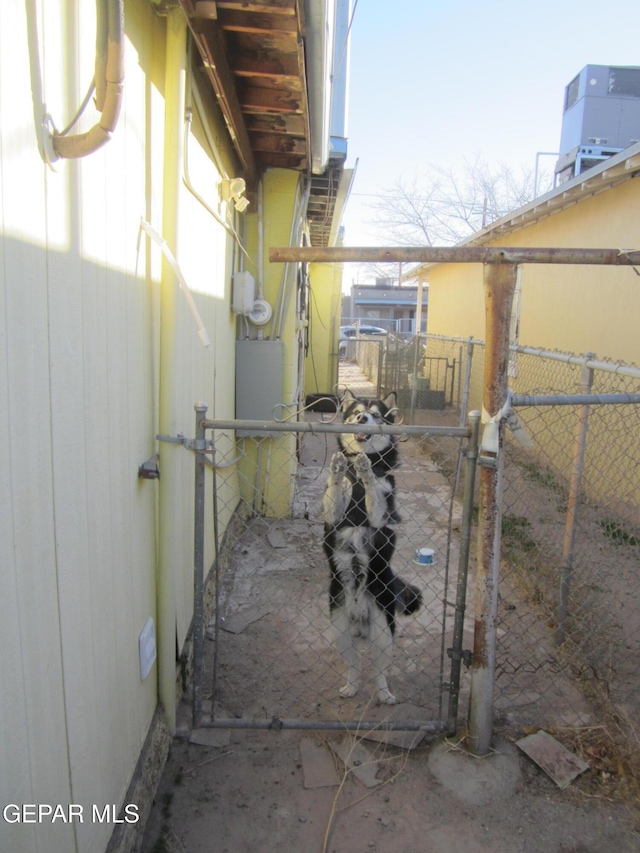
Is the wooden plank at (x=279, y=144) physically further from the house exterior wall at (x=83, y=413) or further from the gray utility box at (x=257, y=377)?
the house exterior wall at (x=83, y=413)

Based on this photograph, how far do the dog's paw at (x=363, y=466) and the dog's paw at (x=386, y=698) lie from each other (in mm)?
1135

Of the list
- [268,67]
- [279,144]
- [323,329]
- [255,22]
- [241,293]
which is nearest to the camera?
[255,22]

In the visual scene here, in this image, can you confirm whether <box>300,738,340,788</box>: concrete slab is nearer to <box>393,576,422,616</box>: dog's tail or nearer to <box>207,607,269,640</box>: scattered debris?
<box>393,576,422,616</box>: dog's tail

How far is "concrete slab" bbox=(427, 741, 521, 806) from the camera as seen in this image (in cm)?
238

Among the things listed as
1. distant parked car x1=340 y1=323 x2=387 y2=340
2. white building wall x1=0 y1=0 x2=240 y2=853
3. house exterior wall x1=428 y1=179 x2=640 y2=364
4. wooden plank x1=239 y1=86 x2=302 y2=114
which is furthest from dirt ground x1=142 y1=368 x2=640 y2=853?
distant parked car x1=340 y1=323 x2=387 y2=340

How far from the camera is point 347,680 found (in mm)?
3088

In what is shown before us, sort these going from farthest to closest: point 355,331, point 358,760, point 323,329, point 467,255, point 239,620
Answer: point 355,331 < point 323,329 < point 239,620 < point 358,760 < point 467,255

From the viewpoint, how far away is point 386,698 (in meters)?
2.97

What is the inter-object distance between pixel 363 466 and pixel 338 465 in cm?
12

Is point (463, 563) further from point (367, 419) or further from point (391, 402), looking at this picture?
point (391, 402)

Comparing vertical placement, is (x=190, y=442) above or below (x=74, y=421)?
below

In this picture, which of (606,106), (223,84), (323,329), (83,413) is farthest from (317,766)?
(606,106)

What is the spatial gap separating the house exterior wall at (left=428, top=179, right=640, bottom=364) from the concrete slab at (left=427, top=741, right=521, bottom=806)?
4.52 m

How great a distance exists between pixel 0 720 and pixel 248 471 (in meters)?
4.43
